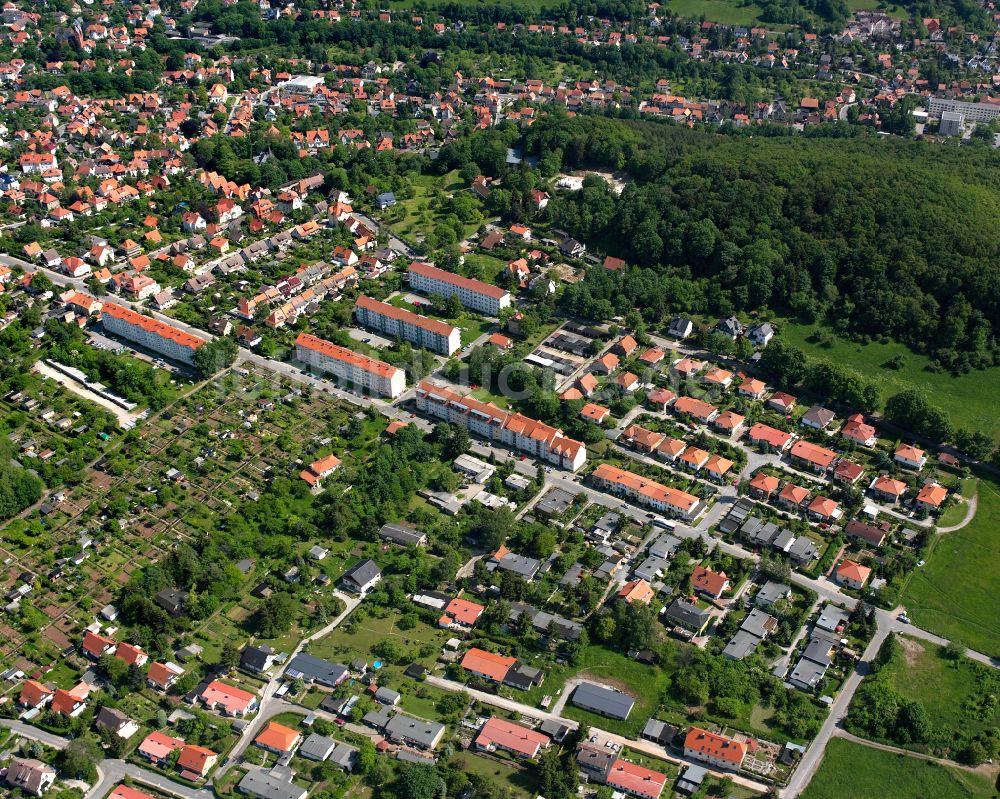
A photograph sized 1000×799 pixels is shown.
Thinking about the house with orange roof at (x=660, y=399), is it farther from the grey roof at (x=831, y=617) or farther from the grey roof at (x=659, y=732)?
the grey roof at (x=659, y=732)

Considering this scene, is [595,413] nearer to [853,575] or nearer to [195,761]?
[853,575]

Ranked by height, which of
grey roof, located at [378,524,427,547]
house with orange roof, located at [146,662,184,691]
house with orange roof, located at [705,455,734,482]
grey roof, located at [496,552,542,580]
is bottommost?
house with orange roof, located at [146,662,184,691]

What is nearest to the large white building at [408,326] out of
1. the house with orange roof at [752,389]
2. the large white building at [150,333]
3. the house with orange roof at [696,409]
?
the large white building at [150,333]

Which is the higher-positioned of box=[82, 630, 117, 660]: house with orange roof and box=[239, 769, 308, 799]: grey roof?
box=[239, 769, 308, 799]: grey roof

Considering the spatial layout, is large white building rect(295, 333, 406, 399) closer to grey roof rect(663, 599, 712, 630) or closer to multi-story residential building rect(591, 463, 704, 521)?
multi-story residential building rect(591, 463, 704, 521)

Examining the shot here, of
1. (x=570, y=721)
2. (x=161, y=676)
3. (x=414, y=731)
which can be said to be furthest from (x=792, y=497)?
(x=161, y=676)

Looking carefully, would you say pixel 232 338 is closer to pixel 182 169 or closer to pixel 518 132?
pixel 182 169

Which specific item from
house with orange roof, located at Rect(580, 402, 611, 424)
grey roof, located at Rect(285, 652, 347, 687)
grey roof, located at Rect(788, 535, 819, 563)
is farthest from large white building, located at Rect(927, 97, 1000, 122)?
grey roof, located at Rect(285, 652, 347, 687)
